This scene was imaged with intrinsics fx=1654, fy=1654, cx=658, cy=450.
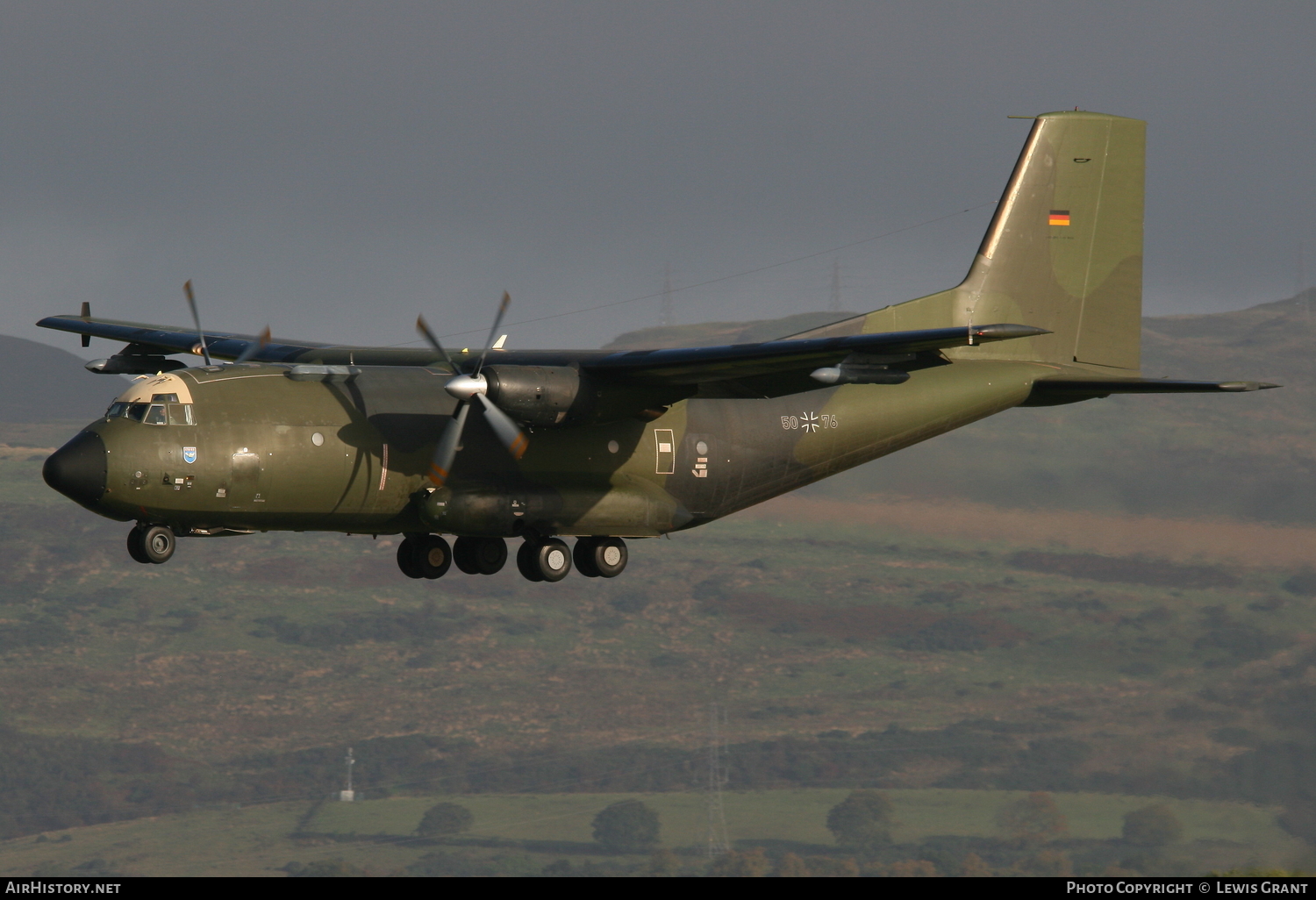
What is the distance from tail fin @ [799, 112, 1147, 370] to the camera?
36.9 meters

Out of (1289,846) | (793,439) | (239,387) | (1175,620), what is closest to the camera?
(239,387)

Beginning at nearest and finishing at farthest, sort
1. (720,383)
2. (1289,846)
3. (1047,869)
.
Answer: (720,383), (1289,846), (1047,869)

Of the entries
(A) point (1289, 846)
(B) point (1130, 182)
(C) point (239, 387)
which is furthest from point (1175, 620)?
(C) point (239, 387)

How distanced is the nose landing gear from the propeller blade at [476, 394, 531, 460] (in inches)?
229

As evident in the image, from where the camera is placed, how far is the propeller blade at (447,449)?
29594 millimetres

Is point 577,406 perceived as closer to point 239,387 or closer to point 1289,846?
point 239,387

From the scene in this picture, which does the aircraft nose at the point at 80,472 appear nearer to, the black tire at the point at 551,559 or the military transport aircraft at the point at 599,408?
the military transport aircraft at the point at 599,408

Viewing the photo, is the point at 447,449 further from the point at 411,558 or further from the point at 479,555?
the point at 411,558

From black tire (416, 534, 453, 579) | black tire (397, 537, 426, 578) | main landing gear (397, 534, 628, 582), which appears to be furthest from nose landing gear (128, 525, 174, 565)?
black tire (416, 534, 453, 579)

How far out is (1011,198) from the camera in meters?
37.0

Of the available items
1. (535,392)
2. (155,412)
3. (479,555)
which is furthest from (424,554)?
(155,412)

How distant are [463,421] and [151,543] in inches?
226

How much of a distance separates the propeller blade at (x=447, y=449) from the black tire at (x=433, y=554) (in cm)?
300

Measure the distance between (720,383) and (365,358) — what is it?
8.52 m
